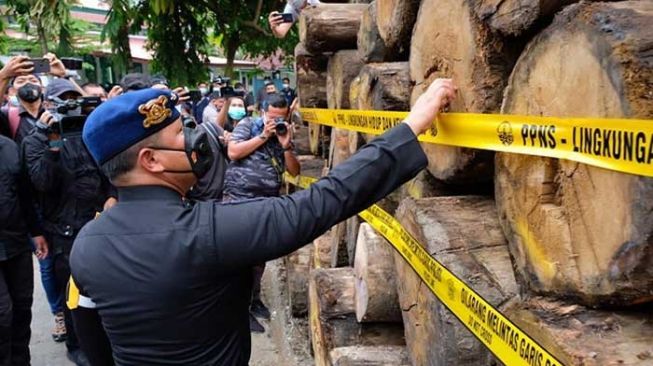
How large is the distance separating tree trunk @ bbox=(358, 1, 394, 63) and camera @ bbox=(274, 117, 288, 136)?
1.42m

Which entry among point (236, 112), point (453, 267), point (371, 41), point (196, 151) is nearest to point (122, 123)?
point (196, 151)

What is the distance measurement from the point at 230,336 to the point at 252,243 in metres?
0.37

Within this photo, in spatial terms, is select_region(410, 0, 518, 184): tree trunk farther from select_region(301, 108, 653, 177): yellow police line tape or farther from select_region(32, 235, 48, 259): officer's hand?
select_region(32, 235, 48, 259): officer's hand

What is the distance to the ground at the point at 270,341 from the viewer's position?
4.38 metres

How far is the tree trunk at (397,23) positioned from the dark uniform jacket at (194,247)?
3.28ft

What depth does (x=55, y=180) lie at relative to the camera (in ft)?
12.9

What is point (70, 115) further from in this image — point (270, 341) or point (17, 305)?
point (270, 341)

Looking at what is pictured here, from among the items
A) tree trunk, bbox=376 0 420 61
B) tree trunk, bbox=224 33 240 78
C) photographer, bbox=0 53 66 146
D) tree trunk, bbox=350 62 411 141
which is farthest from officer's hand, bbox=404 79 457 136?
tree trunk, bbox=224 33 240 78

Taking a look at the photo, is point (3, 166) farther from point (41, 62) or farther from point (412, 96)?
point (412, 96)

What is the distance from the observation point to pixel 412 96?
2.47 meters

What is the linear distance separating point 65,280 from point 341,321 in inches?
89.7

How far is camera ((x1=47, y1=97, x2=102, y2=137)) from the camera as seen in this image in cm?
388

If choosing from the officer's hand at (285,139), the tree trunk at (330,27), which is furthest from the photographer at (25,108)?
the tree trunk at (330,27)

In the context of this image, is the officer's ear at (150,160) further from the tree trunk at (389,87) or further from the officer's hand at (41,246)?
the officer's hand at (41,246)
